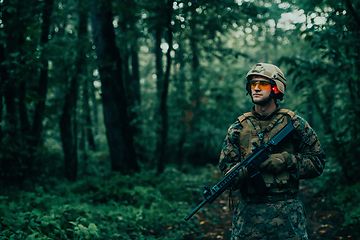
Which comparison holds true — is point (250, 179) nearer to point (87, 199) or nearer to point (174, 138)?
point (87, 199)

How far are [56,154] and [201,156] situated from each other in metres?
6.75

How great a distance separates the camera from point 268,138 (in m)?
2.90

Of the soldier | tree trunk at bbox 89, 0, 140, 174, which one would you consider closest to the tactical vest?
the soldier

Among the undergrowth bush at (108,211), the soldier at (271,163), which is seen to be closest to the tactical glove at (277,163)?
the soldier at (271,163)

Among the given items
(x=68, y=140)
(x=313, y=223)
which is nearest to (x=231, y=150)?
(x=313, y=223)

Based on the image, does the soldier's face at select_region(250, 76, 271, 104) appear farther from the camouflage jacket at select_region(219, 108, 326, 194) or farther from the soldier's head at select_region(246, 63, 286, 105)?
the camouflage jacket at select_region(219, 108, 326, 194)

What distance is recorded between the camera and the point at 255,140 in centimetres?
291

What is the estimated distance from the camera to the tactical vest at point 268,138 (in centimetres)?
280

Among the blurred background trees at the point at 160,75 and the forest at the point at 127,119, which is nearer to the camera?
the forest at the point at 127,119

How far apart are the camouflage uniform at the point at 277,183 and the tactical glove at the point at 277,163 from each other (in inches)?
2.3

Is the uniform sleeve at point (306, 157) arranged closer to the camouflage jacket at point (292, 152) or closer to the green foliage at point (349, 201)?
the camouflage jacket at point (292, 152)

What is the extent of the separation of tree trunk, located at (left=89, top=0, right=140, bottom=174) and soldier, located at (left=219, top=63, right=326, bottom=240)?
6.03 meters

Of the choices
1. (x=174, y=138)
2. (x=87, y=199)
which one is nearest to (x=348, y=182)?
(x=87, y=199)

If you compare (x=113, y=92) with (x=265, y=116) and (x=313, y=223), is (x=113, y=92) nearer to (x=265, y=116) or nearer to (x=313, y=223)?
(x=313, y=223)
